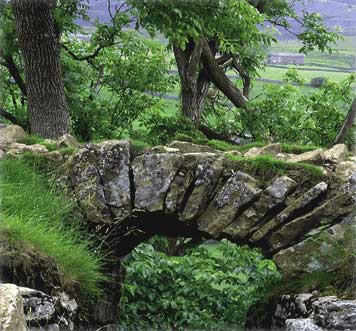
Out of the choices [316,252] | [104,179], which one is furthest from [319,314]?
[104,179]

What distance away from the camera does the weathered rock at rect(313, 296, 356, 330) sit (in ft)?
17.1

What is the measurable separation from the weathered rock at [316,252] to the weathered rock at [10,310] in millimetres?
2982

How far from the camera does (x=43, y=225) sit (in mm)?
5566

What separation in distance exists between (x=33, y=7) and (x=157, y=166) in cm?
282

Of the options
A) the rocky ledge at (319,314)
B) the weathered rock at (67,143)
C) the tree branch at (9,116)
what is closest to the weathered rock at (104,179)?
the weathered rock at (67,143)

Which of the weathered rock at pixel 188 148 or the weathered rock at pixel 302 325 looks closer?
the weathered rock at pixel 302 325

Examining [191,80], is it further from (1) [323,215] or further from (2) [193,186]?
(1) [323,215]

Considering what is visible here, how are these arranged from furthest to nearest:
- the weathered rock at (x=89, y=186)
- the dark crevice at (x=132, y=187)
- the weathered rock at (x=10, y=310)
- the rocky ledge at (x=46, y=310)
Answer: the dark crevice at (x=132, y=187) < the weathered rock at (x=89, y=186) < the rocky ledge at (x=46, y=310) < the weathered rock at (x=10, y=310)

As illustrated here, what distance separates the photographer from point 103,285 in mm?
6859

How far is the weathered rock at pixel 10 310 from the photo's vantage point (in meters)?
3.42

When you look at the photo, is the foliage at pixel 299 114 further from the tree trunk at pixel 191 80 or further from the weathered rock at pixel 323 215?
the weathered rock at pixel 323 215

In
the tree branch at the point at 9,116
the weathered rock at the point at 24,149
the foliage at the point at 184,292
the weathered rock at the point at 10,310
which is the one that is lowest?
the foliage at the point at 184,292

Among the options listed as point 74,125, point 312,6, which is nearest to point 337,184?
point 74,125

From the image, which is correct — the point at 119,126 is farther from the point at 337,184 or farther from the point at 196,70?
the point at 337,184
